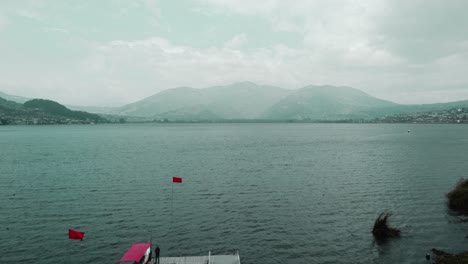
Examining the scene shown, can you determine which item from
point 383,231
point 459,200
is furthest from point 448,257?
point 459,200

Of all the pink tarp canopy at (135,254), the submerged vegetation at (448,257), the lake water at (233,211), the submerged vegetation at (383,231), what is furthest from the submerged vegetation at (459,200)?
the pink tarp canopy at (135,254)

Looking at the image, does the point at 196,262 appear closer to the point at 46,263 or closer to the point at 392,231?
the point at 46,263

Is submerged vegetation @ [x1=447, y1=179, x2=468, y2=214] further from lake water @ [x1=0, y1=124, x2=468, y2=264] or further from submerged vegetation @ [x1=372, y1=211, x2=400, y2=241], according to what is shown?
submerged vegetation @ [x1=372, y1=211, x2=400, y2=241]

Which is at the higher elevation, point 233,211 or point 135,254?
point 135,254

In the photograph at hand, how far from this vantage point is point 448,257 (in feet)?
95.4

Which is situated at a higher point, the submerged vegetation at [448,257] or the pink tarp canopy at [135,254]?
the pink tarp canopy at [135,254]

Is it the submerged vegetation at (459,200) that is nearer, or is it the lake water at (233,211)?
the lake water at (233,211)

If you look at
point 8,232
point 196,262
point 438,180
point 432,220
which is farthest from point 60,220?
point 438,180

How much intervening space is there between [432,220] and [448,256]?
1219cm

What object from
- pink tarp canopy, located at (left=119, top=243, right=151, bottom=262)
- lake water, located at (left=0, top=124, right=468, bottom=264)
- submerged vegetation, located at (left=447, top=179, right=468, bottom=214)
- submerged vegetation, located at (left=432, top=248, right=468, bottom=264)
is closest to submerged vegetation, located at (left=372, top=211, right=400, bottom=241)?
lake water, located at (left=0, top=124, right=468, bottom=264)

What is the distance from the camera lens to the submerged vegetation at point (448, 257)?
89.4 feet

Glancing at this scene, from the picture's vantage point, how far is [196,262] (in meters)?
27.6

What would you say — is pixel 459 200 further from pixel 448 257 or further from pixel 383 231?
pixel 448 257

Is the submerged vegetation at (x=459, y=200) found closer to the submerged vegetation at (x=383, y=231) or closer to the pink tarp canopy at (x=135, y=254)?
the submerged vegetation at (x=383, y=231)
